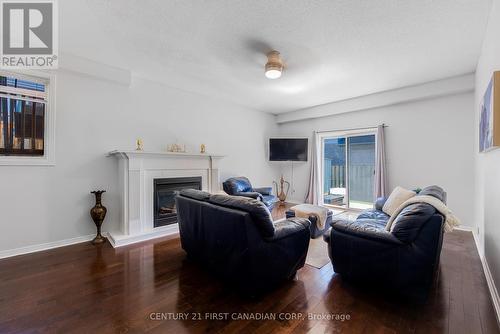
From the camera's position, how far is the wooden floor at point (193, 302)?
1.60 m

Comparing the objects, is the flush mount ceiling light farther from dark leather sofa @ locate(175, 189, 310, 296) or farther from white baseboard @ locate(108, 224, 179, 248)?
white baseboard @ locate(108, 224, 179, 248)

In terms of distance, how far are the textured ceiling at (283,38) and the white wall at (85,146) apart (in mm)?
478

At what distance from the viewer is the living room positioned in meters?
1.79

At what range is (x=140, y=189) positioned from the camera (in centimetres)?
347

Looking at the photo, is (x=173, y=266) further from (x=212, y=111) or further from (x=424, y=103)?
(x=424, y=103)

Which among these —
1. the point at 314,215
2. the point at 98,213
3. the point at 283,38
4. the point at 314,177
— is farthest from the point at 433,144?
the point at 98,213

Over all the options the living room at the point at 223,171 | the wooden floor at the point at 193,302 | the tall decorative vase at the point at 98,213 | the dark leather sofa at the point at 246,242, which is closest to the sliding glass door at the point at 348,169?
the living room at the point at 223,171

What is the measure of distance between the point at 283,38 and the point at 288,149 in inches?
147

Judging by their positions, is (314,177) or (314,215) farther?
(314,177)

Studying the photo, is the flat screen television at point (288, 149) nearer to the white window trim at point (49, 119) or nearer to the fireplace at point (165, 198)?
the fireplace at point (165, 198)

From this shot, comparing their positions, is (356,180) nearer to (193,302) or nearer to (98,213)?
(193,302)

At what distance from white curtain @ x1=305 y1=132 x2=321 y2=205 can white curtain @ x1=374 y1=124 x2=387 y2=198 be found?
1481 millimetres

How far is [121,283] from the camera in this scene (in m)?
2.16

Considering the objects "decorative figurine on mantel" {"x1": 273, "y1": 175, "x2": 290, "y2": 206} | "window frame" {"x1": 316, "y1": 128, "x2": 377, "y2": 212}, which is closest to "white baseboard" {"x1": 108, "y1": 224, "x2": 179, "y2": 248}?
"decorative figurine on mantel" {"x1": 273, "y1": 175, "x2": 290, "y2": 206}
